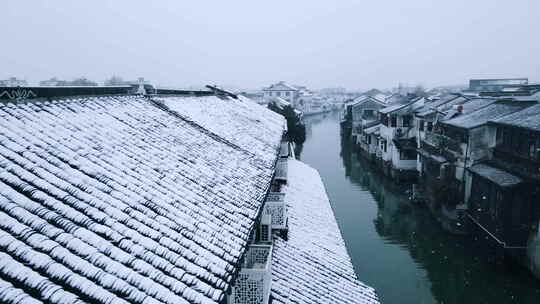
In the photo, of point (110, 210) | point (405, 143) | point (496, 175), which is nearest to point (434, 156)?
point (405, 143)

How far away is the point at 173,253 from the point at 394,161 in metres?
31.6

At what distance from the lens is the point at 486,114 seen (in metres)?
22.3

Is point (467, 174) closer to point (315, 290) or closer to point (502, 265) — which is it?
point (502, 265)

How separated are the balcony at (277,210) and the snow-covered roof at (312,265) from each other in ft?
1.53

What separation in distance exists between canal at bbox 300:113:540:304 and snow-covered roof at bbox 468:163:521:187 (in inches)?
146

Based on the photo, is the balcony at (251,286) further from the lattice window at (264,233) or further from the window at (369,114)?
the window at (369,114)

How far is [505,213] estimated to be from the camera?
16.4m

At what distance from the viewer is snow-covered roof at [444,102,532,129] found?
20844 millimetres

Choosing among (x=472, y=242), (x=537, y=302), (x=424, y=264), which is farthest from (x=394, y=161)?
(x=537, y=302)

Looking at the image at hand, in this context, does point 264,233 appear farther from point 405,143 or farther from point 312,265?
point 405,143

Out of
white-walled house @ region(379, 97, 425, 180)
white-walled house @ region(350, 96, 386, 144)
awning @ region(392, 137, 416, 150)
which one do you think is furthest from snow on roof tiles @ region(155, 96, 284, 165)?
white-walled house @ region(350, 96, 386, 144)

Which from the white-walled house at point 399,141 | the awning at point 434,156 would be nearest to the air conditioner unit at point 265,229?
the awning at point 434,156

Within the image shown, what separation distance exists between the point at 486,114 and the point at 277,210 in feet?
57.8

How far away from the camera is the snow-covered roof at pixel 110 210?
3559 mm
